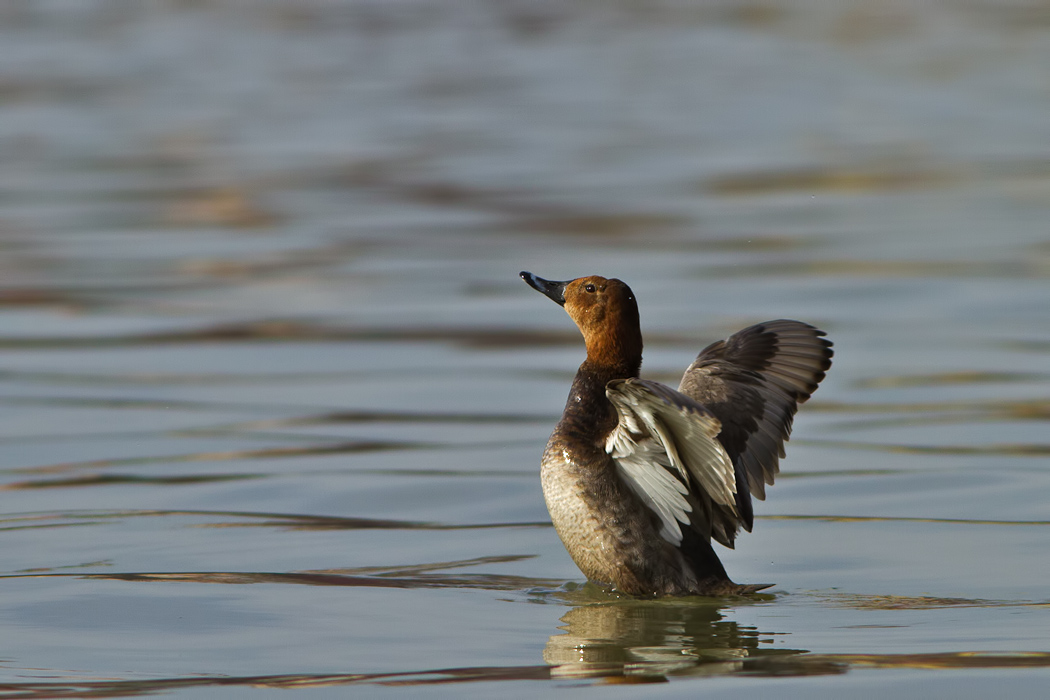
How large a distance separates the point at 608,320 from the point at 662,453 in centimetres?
61

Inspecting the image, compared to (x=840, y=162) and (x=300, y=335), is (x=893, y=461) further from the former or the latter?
(x=840, y=162)

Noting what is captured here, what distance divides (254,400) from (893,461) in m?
3.27

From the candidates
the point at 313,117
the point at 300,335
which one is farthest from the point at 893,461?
the point at 313,117

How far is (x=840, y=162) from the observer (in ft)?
55.5

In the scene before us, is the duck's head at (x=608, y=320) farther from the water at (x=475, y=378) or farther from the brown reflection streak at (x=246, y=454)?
the brown reflection streak at (x=246, y=454)

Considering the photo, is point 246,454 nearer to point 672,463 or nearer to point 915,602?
point 672,463

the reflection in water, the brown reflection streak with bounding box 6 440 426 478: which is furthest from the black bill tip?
the brown reflection streak with bounding box 6 440 426 478

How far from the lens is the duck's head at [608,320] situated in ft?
19.6

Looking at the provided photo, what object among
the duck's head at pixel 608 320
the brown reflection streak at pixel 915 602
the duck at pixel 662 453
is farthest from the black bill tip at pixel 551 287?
the brown reflection streak at pixel 915 602

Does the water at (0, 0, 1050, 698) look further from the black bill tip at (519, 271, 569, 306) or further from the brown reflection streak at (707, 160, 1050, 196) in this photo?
the black bill tip at (519, 271, 569, 306)

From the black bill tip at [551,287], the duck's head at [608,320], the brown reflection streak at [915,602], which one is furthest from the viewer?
the black bill tip at [551,287]

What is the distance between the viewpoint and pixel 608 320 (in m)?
5.98

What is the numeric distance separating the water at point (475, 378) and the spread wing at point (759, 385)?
0.45 metres

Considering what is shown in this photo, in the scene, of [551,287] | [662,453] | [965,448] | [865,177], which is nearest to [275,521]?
[551,287]
